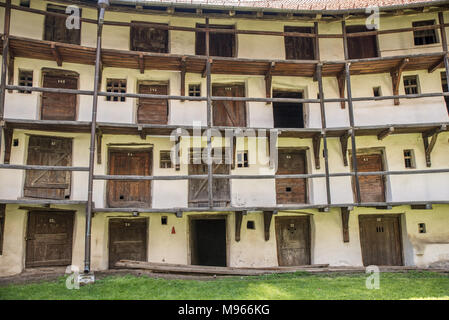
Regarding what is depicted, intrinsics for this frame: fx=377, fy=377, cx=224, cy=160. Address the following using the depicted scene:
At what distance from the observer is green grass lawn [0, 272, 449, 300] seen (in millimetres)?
10188

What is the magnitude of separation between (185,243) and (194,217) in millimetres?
1166

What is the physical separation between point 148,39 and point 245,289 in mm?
10747

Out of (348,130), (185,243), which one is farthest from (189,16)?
(185,243)

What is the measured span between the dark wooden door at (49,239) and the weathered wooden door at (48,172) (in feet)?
2.80

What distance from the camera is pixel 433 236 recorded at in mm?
15117

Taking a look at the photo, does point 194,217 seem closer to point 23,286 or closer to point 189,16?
point 23,286

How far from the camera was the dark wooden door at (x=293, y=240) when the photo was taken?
15555 millimetres

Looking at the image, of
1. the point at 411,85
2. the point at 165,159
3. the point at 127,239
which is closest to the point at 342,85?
the point at 411,85

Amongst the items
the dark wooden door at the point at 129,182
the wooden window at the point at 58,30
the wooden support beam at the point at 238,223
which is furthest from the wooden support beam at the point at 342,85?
the wooden window at the point at 58,30

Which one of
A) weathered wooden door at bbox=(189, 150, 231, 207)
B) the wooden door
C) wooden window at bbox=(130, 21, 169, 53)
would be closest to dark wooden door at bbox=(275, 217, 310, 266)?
weathered wooden door at bbox=(189, 150, 231, 207)

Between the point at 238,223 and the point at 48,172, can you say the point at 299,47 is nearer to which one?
the point at 238,223

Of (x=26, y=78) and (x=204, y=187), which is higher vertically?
(x=26, y=78)

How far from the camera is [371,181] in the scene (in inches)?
625

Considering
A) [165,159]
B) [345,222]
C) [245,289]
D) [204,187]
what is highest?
[165,159]
